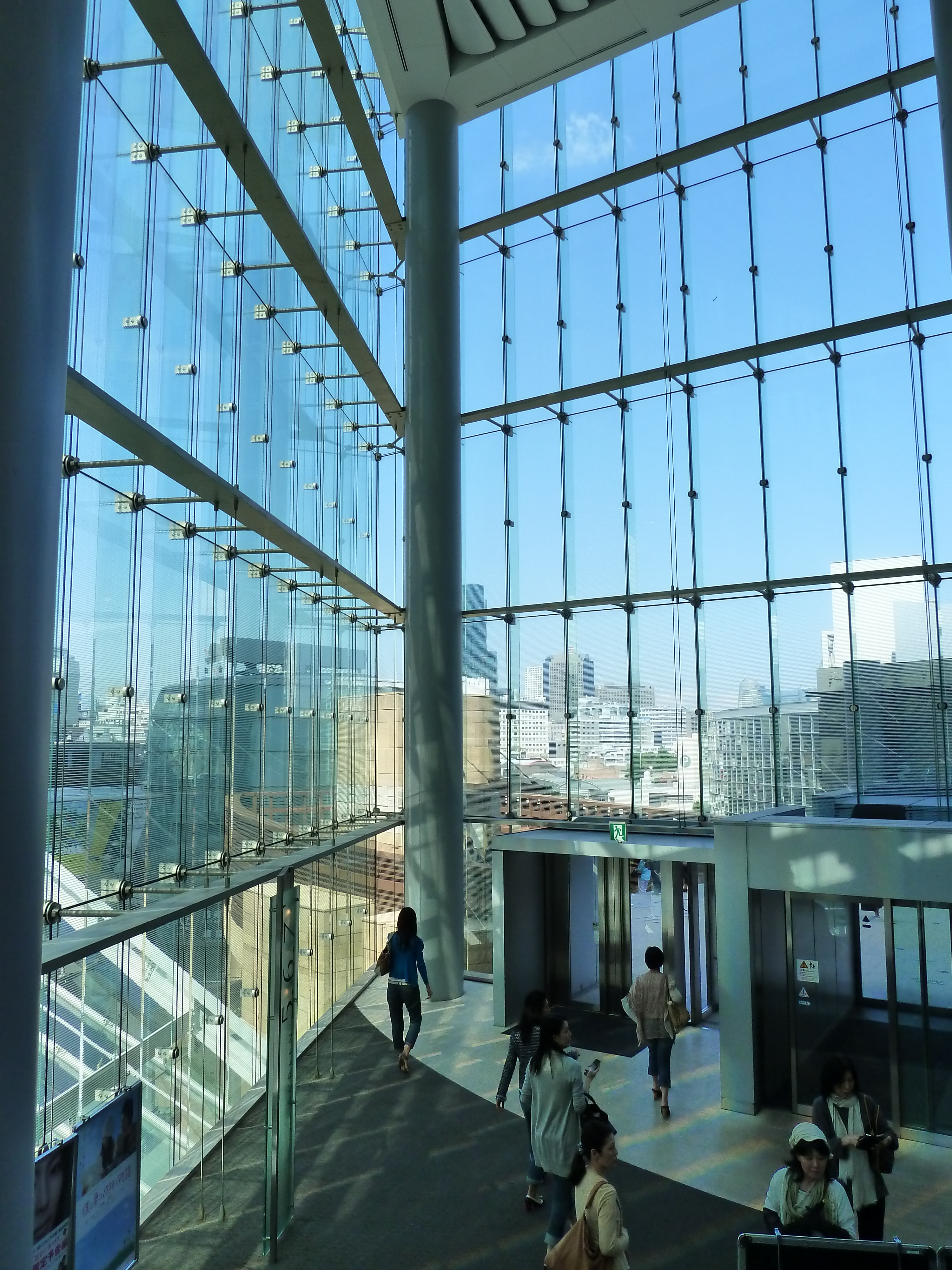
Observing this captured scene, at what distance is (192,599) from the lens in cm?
633

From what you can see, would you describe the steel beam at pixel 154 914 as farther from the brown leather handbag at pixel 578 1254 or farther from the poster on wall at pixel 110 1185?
the brown leather handbag at pixel 578 1254

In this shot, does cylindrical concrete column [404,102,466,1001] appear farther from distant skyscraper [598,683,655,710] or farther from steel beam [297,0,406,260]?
distant skyscraper [598,683,655,710]

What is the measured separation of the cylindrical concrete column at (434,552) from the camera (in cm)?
1206

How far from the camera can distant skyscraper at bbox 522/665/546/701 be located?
13469 mm

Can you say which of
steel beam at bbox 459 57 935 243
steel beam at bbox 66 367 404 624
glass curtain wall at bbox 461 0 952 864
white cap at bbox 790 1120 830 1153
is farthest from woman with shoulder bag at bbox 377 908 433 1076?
steel beam at bbox 459 57 935 243

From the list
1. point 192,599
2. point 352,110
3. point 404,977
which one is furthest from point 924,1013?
point 352,110

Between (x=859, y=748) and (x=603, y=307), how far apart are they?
713 cm

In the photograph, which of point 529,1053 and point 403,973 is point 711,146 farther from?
point 529,1053

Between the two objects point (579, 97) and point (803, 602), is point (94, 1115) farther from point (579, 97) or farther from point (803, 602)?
point (579, 97)

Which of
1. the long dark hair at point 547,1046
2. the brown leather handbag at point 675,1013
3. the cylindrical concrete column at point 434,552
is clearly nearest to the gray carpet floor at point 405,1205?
the long dark hair at point 547,1046

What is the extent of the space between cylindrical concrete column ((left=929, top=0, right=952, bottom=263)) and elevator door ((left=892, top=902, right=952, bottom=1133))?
211 inches

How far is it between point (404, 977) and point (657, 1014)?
2.53 meters

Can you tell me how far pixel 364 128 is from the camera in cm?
1080

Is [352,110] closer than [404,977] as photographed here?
No
